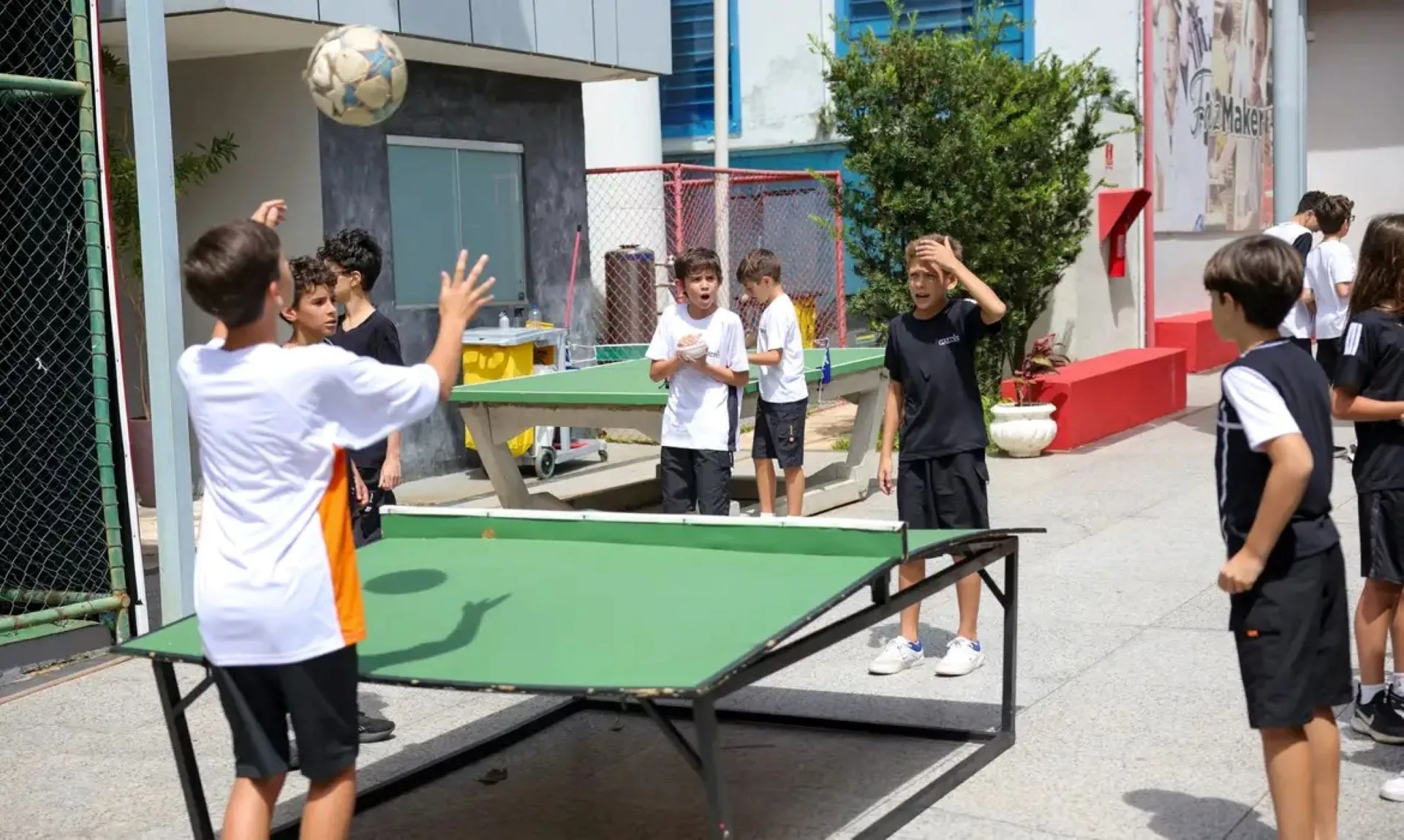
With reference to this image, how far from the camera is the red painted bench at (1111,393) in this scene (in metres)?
12.6

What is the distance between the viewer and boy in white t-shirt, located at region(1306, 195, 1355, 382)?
1014 cm

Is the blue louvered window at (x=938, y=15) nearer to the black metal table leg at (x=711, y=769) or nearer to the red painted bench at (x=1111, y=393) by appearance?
the red painted bench at (x=1111, y=393)

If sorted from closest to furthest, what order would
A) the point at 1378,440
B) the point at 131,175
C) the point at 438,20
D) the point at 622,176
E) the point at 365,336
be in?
the point at 1378,440, the point at 365,336, the point at 438,20, the point at 131,175, the point at 622,176

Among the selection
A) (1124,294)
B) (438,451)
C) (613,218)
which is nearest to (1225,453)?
(438,451)

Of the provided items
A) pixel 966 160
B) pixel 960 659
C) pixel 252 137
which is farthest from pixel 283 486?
pixel 966 160

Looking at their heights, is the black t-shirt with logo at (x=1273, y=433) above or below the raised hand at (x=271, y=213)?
below

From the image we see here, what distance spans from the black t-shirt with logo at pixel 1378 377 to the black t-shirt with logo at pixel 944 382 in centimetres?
144

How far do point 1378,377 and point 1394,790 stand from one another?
1.23m

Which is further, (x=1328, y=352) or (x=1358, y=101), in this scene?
(x=1358, y=101)

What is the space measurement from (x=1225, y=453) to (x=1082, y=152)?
9766 mm

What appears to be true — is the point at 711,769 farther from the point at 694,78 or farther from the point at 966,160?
the point at 694,78

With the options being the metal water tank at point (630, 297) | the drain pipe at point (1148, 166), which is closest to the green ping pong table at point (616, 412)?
the metal water tank at point (630, 297)

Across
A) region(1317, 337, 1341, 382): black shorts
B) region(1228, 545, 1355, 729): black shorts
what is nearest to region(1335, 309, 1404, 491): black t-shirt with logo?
region(1228, 545, 1355, 729): black shorts

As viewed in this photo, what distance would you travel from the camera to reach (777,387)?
8961mm
